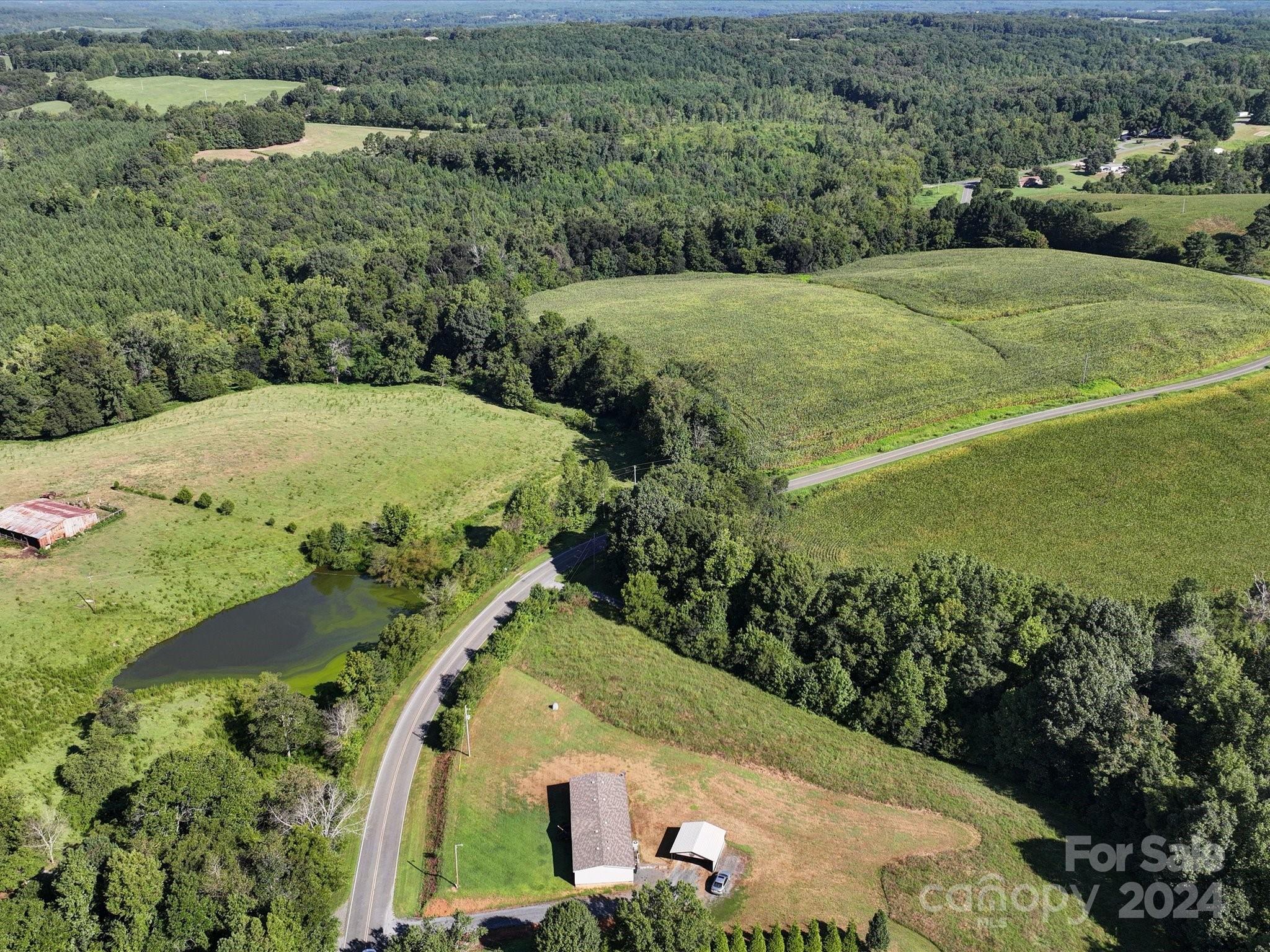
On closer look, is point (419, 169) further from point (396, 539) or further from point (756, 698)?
point (756, 698)

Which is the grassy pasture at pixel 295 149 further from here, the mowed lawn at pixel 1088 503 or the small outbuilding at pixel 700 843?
the small outbuilding at pixel 700 843

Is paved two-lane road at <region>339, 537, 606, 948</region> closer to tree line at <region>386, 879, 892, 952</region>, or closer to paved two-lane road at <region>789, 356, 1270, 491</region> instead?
tree line at <region>386, 879, 892, 952</region>

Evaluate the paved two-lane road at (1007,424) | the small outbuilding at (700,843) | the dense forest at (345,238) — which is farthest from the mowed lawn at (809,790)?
the dense forest at (345,238)

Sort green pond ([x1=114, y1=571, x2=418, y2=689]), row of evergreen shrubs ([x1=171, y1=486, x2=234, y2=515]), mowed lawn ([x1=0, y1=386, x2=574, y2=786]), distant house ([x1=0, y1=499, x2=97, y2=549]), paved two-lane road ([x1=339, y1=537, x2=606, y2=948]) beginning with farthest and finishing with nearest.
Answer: row of evergreen shrubs ([x1=171, y1=486, x2=234, y2=515])
distant house ([x1=0, y1=499, x2=97, y2=549])
green pond ([x1=114, y1=571, x2=418, y2=689])
mowed lawn ([x1=0, y1=386, x2=574, y2=786])
paved two-lane road ([x1=339, y1=537, x2=606, y2=948])

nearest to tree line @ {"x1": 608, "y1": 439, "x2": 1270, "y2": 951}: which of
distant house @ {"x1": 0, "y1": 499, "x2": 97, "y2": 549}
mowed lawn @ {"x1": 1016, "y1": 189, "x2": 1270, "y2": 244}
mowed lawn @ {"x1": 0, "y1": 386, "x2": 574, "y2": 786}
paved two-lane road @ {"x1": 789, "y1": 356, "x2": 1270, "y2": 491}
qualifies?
paved two-lane road @ {"x1": 789, "y1": 356, "x2": 1270, "y2": 491}

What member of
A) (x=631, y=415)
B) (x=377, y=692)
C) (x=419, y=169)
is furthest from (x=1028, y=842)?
(x=419, y=169)

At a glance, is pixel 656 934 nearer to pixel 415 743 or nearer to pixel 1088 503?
pixel 415 743

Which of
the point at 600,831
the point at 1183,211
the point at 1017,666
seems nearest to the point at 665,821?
the point at 600,831
